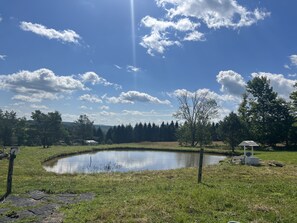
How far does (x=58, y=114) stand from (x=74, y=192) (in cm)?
6580

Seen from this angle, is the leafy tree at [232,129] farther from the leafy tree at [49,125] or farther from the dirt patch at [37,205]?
the leafy tree at [49,125]

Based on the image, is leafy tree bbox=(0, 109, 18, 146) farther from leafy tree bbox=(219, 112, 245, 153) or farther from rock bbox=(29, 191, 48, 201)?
rock bbox=(29, 191, 48, 201)

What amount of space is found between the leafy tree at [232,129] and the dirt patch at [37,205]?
3817 centimetres

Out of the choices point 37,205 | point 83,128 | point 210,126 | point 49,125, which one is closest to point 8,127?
point 49,125

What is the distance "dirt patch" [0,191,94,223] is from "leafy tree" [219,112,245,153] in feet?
125

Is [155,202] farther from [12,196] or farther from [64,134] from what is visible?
[64,134]

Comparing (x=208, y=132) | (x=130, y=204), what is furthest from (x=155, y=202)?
(x=208, y=132)

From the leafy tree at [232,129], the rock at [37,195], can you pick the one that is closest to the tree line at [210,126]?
the leafy tree at [232,129]

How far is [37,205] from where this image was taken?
28.6 feet

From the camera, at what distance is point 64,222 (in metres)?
6.98

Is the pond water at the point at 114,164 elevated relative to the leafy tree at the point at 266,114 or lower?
lower

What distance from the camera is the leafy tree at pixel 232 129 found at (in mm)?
45375

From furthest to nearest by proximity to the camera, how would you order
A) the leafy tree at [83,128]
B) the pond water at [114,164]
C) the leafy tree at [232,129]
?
the leafy tree at [83,128]
the leafy tree at [232,129]
the pond water at [114,164]

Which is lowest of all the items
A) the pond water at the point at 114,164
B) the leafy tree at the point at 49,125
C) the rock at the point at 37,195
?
the pond water at the point at 114,164
